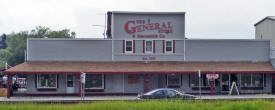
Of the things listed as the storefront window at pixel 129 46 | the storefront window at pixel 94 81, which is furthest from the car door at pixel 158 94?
the storefront window at pixel 129 46

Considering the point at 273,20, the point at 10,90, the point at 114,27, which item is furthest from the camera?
the point at 273,20

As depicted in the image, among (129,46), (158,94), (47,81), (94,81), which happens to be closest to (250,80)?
(129,46)

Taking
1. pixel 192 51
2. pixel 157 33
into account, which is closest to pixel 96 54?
pixel 157 33

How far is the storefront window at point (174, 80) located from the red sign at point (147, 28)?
151 inches

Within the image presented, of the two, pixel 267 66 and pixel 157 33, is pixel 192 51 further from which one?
pixel 267 66

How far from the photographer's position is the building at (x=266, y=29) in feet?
149

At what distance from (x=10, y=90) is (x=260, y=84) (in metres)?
22.5

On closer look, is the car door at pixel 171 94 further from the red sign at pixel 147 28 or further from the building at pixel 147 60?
the red sign at pixel 147 28

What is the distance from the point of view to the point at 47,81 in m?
36.1

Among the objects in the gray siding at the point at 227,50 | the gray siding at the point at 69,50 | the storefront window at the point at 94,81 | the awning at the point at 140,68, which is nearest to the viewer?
the awning at the point at 140,68

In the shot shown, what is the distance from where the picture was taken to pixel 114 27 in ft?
123

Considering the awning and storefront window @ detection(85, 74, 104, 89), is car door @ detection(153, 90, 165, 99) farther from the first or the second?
storefront window @ detection(85, 74, 104, 89)

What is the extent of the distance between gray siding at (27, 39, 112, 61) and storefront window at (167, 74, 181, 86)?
5.72 m

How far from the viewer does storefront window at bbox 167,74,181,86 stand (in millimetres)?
37094
